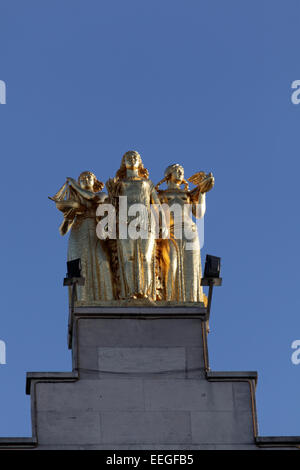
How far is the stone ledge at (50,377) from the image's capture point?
36844mm

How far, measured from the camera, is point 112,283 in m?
39.6

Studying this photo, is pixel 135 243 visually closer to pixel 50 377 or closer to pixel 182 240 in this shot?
pixel 182 240

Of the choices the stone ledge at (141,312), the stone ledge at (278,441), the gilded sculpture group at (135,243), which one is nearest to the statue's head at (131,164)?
the gilded sculpture group at (135,243)

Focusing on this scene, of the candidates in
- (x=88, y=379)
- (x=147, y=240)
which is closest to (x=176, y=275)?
(x=147, y=240)

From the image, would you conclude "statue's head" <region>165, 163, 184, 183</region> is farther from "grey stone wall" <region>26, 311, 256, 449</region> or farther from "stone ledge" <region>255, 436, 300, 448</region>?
"stone ledge" <region>255, 436, 300, 448</region>

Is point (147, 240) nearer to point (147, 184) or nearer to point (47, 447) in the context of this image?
point (147, 184)

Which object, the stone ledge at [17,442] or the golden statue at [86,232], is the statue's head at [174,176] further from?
the stone ledge at [17,442]

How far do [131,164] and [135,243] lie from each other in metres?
2.08

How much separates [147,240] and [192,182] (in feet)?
7.56

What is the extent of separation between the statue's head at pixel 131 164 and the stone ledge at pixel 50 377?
5679 millimetres

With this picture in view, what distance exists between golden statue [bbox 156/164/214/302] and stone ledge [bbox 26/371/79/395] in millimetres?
3403

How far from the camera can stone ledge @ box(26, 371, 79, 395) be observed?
36844 mm

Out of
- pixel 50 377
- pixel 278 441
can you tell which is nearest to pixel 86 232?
pixel 50 377
